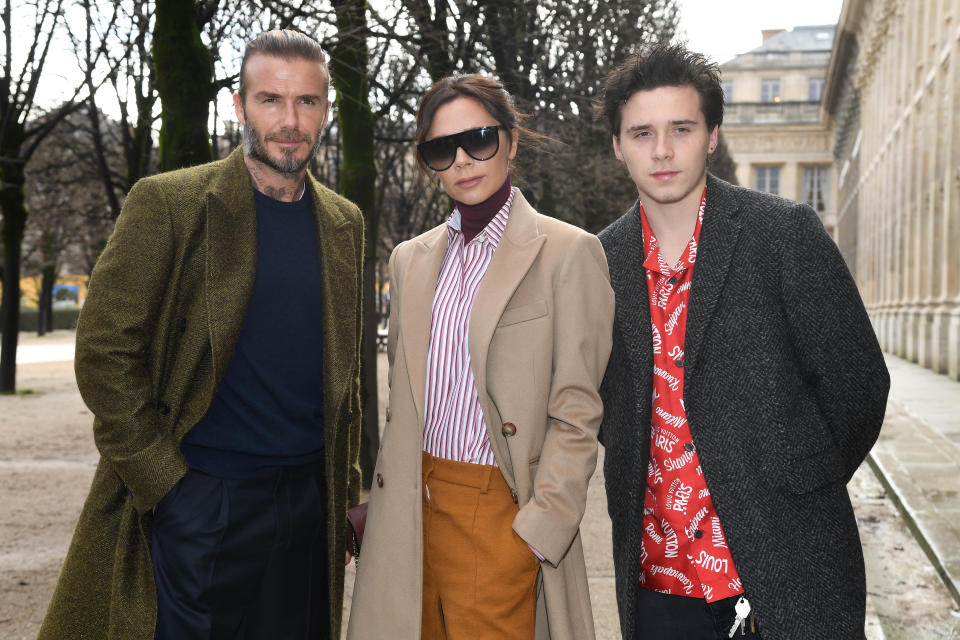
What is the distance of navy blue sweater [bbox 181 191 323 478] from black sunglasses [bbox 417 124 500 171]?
1.74 ft

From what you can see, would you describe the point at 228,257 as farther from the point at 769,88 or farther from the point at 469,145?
the point at 769,88

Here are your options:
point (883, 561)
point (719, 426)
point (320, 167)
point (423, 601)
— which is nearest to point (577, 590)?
point (423, 601)

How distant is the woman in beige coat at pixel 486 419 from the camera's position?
8.68ft

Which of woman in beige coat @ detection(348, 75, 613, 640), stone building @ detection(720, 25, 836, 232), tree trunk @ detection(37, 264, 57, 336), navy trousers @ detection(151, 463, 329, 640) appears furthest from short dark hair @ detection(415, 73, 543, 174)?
stone building @ detection(720, 25, 836, 232)

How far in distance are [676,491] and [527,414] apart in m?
0.47

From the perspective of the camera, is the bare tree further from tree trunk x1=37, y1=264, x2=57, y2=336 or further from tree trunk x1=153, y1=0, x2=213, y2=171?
tree trunk x1=37, y1=264, x2=57, y2=336

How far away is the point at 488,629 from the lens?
8.62ft

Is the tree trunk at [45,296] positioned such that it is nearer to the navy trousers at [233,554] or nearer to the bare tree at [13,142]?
the bare tree at [13,142]

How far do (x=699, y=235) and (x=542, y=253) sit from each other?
0.48 metres

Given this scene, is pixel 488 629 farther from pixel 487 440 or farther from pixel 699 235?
pixel 699 235

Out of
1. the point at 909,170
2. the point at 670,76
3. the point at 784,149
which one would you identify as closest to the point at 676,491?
the point at 670,76

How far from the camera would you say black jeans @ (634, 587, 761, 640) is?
250cm

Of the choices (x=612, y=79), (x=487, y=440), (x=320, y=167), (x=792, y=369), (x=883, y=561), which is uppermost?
(x=320, y=167)

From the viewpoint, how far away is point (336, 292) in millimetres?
3033
